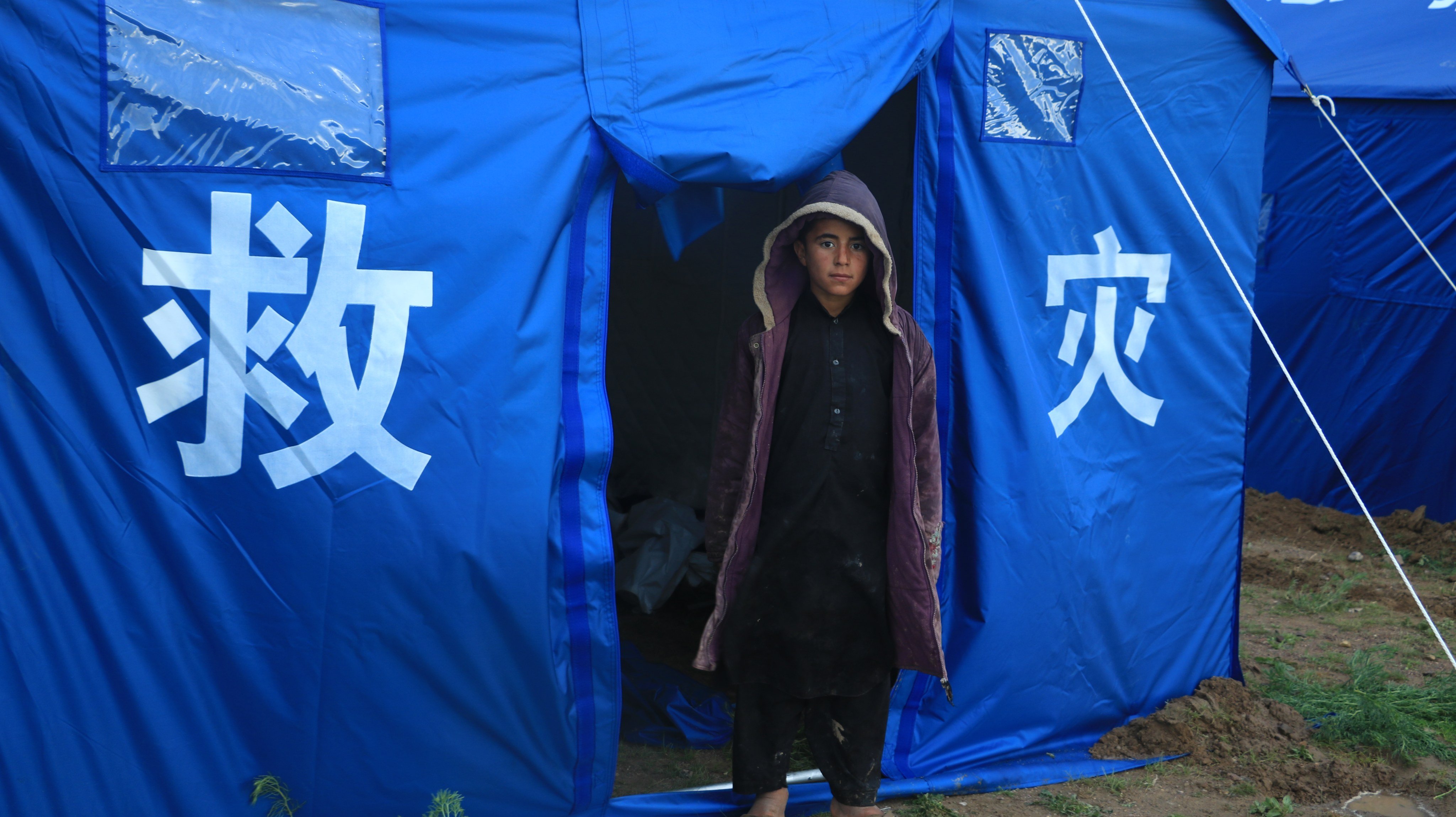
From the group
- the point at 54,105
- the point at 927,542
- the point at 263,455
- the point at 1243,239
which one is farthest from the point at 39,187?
the point at 1243,239

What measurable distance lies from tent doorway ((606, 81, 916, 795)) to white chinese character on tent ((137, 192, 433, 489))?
1.48 meters

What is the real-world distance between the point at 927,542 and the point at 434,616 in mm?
1133

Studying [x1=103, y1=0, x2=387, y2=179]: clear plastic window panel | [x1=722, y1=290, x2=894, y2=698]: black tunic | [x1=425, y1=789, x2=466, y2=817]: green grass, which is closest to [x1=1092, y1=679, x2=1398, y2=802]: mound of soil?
[x1=722, y1=290, x2=894, y2=698]: black tunic

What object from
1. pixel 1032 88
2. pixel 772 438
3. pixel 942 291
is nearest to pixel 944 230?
pixel 942 291

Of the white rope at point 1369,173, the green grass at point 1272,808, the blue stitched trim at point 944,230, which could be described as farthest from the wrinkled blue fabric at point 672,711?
the white rope at point 1369,173

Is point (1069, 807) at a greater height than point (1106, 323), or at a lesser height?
lesser

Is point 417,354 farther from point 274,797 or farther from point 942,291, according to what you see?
point 942,291

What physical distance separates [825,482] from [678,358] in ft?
7.07

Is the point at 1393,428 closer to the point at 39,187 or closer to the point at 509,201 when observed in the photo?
the point at 509,201

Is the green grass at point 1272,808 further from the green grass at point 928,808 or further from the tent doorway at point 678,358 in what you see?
the tent doorway at point 678,358

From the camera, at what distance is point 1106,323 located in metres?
3.17

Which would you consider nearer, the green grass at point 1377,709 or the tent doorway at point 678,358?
the green grass at point 1377,709

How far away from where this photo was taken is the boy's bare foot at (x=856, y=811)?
106 inches

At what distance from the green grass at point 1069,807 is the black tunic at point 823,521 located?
Result: 796mm
